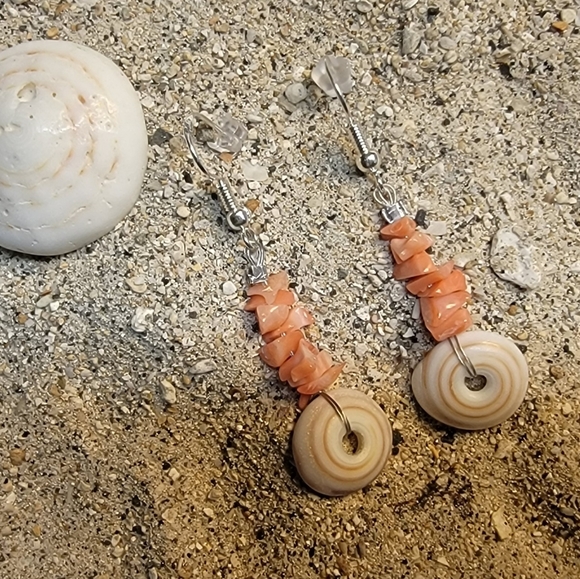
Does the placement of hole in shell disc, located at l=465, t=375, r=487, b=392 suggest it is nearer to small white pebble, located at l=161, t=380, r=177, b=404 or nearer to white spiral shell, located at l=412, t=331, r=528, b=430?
white spiral shell, located at l=412, t=331, r=528, b=430

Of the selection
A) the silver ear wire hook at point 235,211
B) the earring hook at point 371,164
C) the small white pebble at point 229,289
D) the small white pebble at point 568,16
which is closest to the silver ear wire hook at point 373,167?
the earring hook at point 371,164

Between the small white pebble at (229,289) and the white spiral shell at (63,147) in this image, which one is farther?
the small white pebble at (229,289)

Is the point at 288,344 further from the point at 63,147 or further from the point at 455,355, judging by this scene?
the point at 63,147

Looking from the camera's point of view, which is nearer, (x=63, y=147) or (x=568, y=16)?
(x=63, y=147)

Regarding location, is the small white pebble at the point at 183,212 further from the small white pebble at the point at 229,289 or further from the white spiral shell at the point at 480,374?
the white spiral shell at the point at 480,374

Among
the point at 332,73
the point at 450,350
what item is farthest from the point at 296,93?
the point at 450,350

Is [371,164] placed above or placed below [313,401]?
above

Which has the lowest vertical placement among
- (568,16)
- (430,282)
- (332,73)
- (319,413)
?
(319,413)
